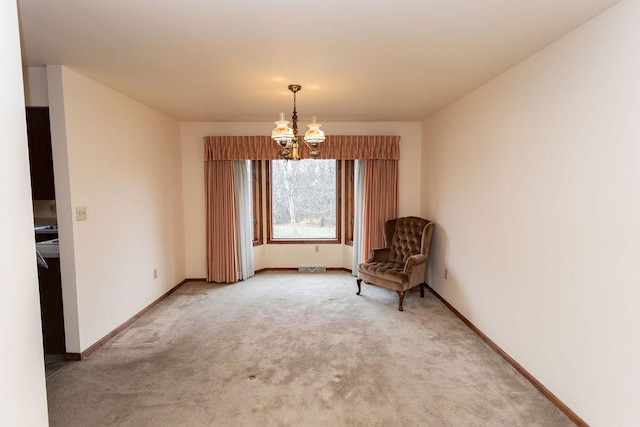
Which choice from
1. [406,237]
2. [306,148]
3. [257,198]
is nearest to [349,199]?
[306,148]

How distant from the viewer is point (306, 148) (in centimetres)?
494

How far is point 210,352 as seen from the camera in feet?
9.87

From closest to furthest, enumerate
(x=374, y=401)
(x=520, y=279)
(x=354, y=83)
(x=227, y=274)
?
(x=374, y=401), (x=520, y=279), (x=354, y=83), (x=227, y=274)

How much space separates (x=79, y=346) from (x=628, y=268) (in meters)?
3.85

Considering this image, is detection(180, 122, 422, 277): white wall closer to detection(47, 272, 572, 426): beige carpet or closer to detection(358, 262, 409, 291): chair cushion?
detection(358, 262, 409, 291): chair cushion

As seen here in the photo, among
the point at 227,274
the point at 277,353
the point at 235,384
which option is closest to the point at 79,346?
the point at 235,384

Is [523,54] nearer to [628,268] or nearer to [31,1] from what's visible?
[628,268]

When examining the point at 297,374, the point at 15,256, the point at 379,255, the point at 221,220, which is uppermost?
the point at 15,256

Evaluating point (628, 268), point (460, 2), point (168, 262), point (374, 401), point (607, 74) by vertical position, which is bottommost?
point (374, 401)

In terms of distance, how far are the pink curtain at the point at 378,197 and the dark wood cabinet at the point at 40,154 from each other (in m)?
3.71

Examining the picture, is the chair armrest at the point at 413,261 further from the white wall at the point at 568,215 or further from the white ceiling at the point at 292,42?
the white ceiling at the point at 292,42

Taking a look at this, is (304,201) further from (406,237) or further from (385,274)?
(385,274)

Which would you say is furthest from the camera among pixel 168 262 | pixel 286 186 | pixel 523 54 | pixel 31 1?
pixel 286 186

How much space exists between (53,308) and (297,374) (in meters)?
2.18
